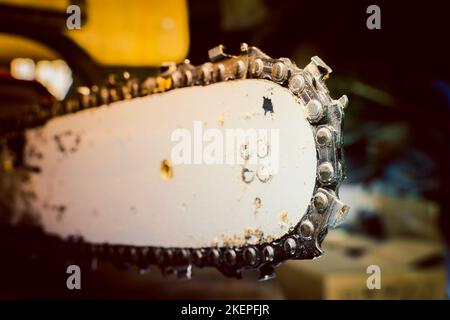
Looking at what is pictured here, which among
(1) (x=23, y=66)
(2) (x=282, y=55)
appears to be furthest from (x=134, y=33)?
(1) (x=23, y=66)

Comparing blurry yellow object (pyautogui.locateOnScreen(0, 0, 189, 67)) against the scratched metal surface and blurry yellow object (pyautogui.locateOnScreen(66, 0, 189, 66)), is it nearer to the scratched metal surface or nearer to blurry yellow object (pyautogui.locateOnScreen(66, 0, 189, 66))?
blurry yellow object (pyautogui.locateOnScreen(66, 0, 189, 66))

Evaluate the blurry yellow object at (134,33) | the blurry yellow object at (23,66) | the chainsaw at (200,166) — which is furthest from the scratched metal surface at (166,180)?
the blurry yellow object at (23,66)

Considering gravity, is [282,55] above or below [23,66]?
below

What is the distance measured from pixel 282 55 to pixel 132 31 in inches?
35.3

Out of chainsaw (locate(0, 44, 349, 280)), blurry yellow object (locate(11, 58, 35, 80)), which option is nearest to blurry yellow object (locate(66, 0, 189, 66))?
chainsaw (locate(0, 44, 349, 280))

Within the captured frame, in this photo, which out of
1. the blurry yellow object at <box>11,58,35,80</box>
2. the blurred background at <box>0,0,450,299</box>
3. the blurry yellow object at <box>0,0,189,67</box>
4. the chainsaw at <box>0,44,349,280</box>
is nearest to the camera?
the chainsaw at <box>0,44,349,280</box>

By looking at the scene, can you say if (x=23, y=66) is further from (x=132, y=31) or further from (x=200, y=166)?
(x=200, y=166)

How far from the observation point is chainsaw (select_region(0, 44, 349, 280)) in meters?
0.98

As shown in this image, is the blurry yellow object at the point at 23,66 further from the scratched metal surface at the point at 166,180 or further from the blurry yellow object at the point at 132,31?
the scratched metal surface at the point at 166,180

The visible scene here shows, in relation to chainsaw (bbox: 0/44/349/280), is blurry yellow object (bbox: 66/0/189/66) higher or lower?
higher

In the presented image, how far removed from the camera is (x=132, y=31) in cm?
236

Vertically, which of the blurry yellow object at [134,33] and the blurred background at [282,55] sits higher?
the blurry yellow object at [134,33]

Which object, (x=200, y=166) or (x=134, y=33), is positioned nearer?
(x=200, y=166)

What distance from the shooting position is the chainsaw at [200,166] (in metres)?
0.98
